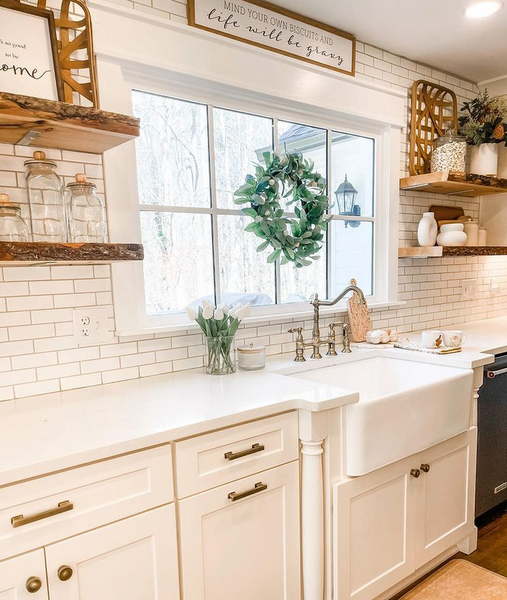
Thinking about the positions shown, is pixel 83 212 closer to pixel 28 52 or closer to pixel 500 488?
pixel 28 52

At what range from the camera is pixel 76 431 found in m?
1.20

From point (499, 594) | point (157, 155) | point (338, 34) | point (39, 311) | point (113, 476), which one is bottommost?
point (499, 594)

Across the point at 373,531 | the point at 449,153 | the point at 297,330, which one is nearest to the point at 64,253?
the point at 297,330

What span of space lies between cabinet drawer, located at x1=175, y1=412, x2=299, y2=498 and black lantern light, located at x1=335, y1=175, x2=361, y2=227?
54.5 inches

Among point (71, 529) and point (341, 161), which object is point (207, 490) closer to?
point (71, 529)

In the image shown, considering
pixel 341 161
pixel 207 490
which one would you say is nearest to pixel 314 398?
pixel 207 490

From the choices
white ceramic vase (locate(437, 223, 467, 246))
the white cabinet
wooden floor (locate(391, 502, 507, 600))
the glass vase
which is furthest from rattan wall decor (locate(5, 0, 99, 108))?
wooden floor (locate(391, 502, 507, 600))

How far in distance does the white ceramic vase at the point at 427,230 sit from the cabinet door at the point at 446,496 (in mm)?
1091

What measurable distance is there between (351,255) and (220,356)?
1112 millimetres

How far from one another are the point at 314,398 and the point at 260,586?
0.61 meters

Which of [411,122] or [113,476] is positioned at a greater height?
[411,122]

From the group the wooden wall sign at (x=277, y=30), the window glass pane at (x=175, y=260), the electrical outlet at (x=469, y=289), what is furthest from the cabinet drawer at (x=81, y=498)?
the electrical outlet at (x=469, y=289)

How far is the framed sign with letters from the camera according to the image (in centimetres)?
137

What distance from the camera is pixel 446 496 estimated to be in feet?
6.37
